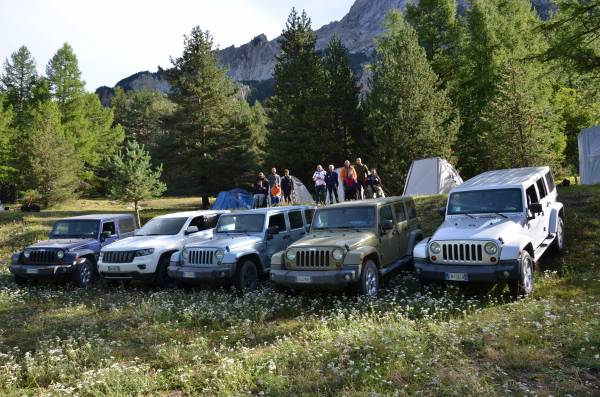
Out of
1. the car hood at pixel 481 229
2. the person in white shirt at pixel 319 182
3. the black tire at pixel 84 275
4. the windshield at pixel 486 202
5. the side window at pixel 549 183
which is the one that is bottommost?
the black tire at pixel 84 275

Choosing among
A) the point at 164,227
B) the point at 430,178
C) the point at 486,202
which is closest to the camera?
the point at 486,202

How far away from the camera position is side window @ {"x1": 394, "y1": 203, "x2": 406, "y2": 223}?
10.2m

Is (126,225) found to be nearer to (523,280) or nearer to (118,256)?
(118,256)

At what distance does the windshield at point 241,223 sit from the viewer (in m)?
10.9

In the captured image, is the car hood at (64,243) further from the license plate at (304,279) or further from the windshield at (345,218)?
the license plate at (304,279)

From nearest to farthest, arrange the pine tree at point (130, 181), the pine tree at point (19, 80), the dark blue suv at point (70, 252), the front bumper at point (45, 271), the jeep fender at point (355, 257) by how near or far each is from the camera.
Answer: the jeep fender at point (355, 257) → the front bumper at point (45, 271) → the dark blue suv at point (70, 252) → the pine tree at point (130, 181) → the pine tree at point (19, 80)

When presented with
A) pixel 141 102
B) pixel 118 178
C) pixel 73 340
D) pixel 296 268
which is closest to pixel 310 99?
pixel 118 178

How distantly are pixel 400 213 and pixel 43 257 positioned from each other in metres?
9.17

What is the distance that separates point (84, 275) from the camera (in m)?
12.0

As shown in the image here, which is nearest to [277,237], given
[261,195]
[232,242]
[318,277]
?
[232,242]

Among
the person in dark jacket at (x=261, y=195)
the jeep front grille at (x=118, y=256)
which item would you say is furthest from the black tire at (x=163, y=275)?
the person in dark jacket at (x=261, y=195)

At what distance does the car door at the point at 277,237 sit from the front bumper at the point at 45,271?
16.9 ft

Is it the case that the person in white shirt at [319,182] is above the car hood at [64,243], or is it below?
above

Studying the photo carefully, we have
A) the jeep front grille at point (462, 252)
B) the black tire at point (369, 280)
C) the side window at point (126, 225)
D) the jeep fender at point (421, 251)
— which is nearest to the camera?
the jeep front grille at point (462, 252)
